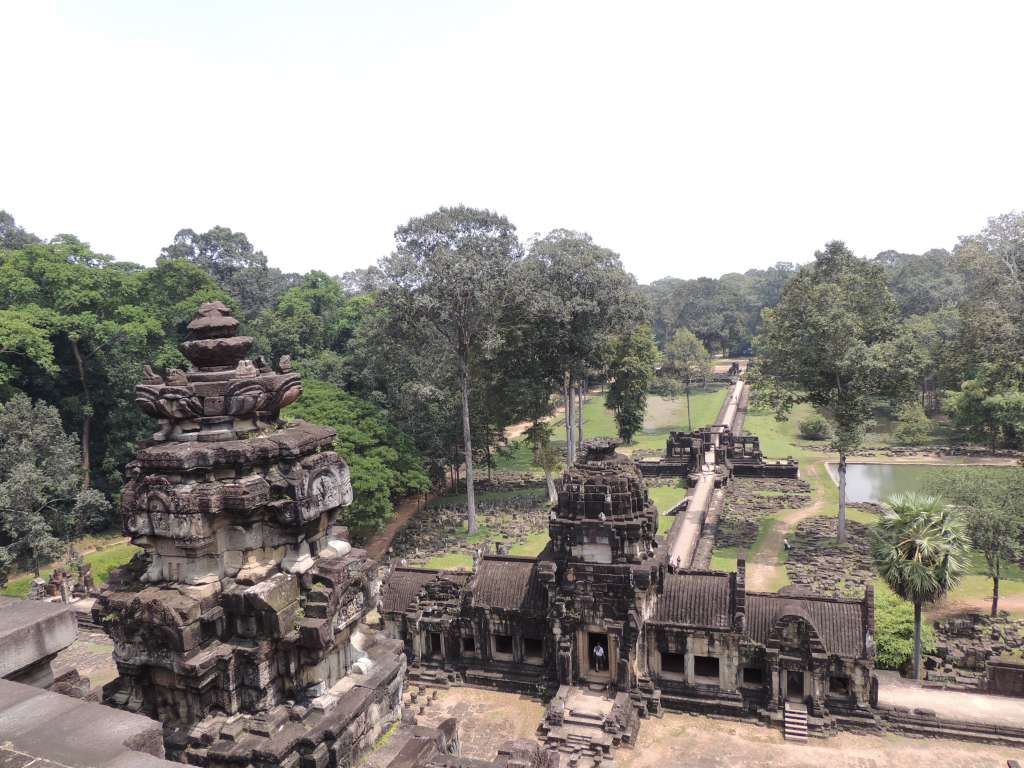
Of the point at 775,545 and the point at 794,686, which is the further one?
the point at 775,545

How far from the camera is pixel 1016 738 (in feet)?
56.9

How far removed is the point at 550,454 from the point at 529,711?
70.2ft

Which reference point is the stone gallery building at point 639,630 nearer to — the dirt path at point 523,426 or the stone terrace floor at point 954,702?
the stone terrace floor at point 954,702

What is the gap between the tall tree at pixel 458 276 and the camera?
3288cm

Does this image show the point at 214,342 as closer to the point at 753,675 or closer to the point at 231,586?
the point at 231,586

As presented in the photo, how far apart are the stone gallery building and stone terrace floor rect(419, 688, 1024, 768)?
550mm

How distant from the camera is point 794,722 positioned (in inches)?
714

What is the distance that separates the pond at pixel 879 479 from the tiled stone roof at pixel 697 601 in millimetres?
26474

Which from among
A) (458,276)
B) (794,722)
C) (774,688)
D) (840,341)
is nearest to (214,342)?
(774,688)

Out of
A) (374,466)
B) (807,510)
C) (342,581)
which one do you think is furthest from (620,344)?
(342,581)

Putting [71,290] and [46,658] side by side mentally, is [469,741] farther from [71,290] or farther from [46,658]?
[71,290]

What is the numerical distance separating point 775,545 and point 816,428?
1222 inches

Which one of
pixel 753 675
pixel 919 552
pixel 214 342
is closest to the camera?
pixel 214 342

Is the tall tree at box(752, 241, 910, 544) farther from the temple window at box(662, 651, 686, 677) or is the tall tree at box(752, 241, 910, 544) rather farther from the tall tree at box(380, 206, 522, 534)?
the temple window at box(662, 651, 686, 677)
